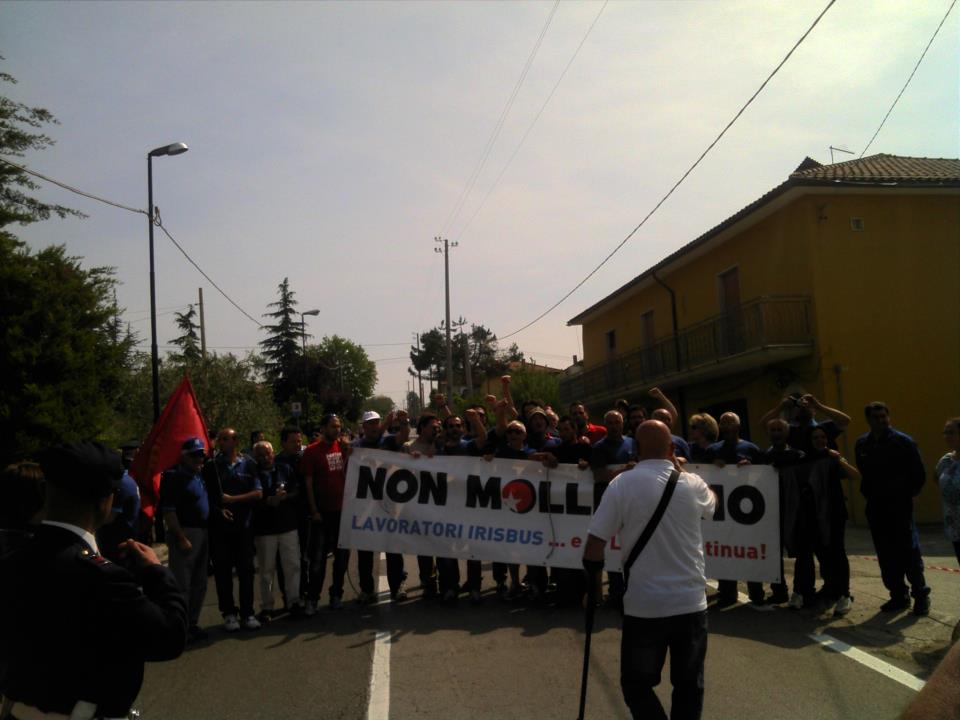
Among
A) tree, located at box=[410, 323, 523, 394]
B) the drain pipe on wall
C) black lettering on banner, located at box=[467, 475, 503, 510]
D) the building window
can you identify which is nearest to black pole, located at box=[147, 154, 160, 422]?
black lettering on banner, located at box=[467, 475, 503, 510]

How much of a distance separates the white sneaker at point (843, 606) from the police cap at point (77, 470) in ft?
25.0

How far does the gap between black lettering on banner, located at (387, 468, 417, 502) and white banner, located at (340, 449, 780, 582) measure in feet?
0.04

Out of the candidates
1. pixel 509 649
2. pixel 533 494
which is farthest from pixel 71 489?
pixel 533 494

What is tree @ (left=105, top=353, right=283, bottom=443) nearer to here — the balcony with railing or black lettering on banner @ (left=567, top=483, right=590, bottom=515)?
the balcony with railing

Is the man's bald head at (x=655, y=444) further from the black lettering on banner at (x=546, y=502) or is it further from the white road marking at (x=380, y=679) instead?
the black lettering on banner at (x=546, y=502)

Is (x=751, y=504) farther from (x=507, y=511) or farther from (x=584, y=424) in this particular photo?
(x=507, y=511)

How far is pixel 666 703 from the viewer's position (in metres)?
5.82

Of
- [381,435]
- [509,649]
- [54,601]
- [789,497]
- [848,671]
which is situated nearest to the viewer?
[54,601]

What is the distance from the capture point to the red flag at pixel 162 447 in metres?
8.42

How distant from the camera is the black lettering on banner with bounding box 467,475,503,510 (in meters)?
9.59

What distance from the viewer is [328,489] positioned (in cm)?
950

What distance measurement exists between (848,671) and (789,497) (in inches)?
110

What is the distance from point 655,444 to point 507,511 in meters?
5.07

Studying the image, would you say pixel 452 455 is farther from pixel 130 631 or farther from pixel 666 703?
pixel 130 631
